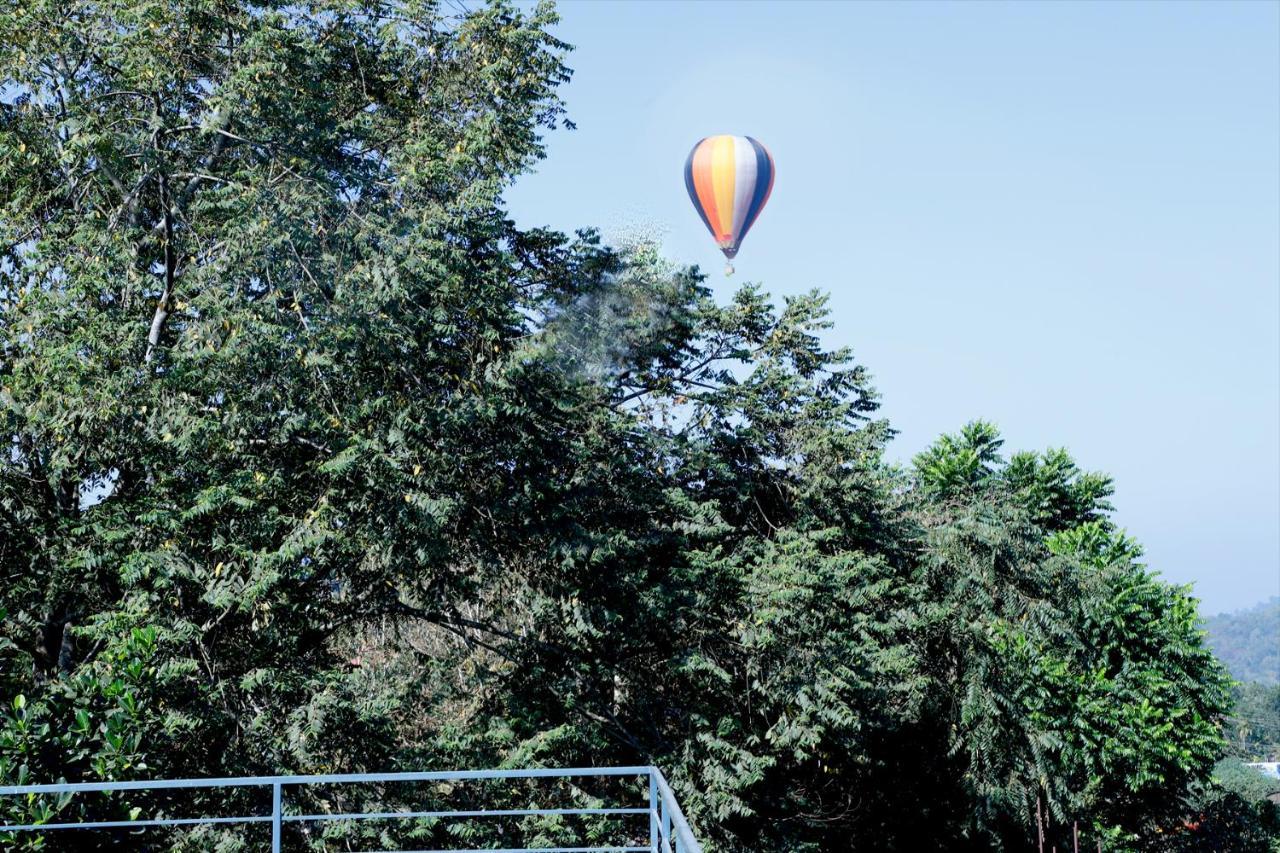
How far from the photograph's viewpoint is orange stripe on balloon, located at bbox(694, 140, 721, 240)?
21.3 m

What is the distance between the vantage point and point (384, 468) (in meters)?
12.6

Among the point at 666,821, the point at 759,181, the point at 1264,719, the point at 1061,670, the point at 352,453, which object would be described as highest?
the point at 759,181

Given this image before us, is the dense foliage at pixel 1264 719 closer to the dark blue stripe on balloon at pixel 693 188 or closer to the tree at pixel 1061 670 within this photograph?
the tree at pixel 1061 670

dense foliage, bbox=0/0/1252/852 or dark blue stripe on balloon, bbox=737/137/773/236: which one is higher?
dark blue stripe on balloon, bbox=737/137/773/236

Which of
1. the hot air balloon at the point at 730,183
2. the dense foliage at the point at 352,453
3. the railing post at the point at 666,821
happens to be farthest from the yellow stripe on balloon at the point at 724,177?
the railing post at the point at 666,821

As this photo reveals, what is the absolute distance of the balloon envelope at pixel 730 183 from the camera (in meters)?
21.0

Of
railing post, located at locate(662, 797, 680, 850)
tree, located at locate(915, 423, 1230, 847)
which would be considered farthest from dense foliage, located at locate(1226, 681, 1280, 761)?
railing post, located at locate(662, 797, 680, 850)

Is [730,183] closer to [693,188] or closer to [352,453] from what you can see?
[693,188]

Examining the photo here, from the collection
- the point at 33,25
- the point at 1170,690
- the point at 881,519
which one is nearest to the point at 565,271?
the point at 33,25

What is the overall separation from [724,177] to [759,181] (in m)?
0.58

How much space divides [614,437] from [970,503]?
10.8 meters

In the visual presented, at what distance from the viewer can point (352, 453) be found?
12.4m

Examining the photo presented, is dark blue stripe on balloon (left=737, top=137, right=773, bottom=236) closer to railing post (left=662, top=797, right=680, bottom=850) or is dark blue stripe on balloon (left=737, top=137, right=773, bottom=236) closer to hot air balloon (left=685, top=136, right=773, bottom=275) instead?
hot air balloon (left=685, top=136, right=773, bottom=275)

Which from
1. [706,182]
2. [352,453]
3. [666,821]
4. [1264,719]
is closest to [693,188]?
[706,182]
